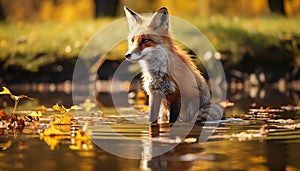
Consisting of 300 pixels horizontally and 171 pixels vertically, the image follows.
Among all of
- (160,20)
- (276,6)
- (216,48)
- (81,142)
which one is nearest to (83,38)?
(216,48)

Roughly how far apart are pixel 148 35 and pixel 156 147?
2.22 meters

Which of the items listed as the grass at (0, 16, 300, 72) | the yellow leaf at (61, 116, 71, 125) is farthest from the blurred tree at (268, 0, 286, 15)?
the yellow leaf at (61, 116, 71, 125)

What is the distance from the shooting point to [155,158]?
5.55 metres

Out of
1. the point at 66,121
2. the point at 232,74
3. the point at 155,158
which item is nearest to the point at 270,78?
the point at 232,74

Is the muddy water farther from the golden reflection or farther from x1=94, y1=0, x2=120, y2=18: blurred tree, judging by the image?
x1=94, y1=0, x2=120, y2=18: blurred tree

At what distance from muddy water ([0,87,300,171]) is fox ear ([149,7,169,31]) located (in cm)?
108

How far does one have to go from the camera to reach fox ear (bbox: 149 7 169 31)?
8195mm

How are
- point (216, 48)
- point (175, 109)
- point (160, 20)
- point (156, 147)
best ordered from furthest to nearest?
point (216, 48) < point (160, 20) < point (175, 109) < point (156, 147)

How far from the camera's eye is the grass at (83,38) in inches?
708

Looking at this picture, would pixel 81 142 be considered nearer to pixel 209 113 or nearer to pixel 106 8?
pixel 209 113

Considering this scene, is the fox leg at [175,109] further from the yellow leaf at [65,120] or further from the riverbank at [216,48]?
→ the riverbank at [216,48]

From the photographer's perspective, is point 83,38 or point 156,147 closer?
point 156,147

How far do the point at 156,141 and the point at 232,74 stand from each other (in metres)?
11.1

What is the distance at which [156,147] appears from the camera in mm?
6203
